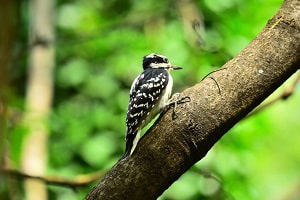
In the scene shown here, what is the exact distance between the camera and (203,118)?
2275 millimetres

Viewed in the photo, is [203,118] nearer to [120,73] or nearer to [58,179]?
[58,179]

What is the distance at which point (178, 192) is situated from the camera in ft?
15.0

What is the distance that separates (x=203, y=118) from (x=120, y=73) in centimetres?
277

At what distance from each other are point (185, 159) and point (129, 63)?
2646 mm

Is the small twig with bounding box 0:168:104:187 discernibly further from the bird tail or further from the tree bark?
the bird tail

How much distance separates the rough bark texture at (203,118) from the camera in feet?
7.45

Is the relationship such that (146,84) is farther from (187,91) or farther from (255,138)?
(255,138)

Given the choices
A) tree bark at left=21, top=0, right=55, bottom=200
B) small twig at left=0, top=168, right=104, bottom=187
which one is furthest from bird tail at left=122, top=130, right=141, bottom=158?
tree bark at left=21, top=0, right=55, bottom=200

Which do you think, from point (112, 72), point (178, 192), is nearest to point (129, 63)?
point (112, 72)

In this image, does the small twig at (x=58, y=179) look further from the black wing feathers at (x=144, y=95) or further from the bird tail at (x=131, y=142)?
the bird tail at (x=131, y=142)

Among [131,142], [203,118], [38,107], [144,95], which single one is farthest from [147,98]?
[203,118]

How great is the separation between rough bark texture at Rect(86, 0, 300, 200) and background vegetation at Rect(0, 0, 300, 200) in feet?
5.05

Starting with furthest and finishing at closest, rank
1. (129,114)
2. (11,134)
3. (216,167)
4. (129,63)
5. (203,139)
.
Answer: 1. (129,63)
2. (216,167)
3. (11,134)
4. (129,114)
5. (203,139)

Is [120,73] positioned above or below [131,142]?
below
